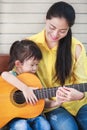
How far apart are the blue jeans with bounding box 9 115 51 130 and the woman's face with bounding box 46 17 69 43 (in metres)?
0.44

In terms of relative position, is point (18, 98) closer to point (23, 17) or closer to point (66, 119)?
point (66, 119)

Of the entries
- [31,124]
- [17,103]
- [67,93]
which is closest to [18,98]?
[17,103]

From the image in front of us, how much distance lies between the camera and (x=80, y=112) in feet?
5.82

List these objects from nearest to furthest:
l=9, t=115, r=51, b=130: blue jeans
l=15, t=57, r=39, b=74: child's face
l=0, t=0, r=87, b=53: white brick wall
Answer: l=9, t=115, r=51, b=130: blue jeans → l=15, t=57, r=39, b=74: child's face → l=0, t=0, r=87, b=53: white brick wall

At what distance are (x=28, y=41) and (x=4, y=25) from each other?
60 centimetres

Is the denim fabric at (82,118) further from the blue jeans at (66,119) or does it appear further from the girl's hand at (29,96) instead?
the girl's hand at (29,96)

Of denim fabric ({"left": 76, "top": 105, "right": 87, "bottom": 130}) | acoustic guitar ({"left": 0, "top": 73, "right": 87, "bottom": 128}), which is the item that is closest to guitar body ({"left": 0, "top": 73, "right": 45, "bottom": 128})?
acoustic guitar ({"left": 0, "top": 73, "right": 87, "bottom": 128})

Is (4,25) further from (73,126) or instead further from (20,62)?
(73,126)

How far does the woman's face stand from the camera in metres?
1.63

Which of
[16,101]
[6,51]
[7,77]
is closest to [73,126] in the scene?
[16,101]

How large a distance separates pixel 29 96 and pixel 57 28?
0.39m

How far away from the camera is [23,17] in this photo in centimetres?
229

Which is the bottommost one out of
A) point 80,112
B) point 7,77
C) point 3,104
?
point 80,112

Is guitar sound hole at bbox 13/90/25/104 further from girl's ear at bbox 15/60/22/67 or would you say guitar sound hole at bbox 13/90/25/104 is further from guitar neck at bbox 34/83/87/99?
girl's ear at bbox 15/60/22/67
